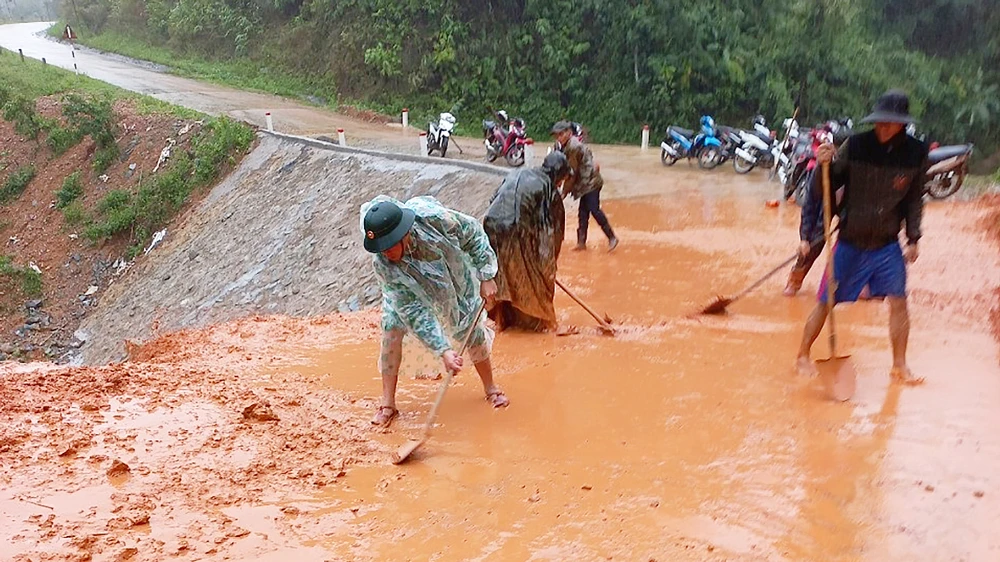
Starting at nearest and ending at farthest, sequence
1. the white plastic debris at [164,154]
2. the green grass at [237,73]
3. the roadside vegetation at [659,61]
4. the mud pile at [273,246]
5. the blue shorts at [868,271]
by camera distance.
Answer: the blue shorts at [868,271] → the mud pile at [273,246] → the white plastic debris at [164,154] → the roadside vegetation at [659,61] → the green grass at [237,73]

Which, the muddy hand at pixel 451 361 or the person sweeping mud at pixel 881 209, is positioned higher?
the person sweeping mud at pixel 881 209

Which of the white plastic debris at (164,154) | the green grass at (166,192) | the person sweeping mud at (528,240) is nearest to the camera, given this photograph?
the person sweeping mud at (528,240)

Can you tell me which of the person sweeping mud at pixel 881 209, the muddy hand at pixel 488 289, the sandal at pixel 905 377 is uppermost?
the person sweeping mud at pixel 881 209

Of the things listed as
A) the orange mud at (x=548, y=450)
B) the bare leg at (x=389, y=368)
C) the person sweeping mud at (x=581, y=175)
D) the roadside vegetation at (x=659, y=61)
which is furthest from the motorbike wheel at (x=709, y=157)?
the bare leg at (x=389, y=368)

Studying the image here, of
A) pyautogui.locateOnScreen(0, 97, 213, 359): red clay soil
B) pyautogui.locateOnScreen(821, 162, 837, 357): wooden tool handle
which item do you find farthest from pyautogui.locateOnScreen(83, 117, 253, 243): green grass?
pyautogui.locateOnScreen(821, 162, 837, 357): wooden tool handle

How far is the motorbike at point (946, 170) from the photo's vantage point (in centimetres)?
959

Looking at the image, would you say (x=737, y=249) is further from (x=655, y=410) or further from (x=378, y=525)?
(x=378, y=525)

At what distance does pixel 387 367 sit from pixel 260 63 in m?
23.5

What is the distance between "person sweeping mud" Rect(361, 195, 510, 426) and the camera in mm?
3994

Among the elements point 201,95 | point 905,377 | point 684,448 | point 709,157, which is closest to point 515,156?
point 709,157

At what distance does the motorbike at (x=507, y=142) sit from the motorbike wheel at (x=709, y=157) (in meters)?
3.10

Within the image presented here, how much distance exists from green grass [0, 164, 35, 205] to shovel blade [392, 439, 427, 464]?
1898 cm

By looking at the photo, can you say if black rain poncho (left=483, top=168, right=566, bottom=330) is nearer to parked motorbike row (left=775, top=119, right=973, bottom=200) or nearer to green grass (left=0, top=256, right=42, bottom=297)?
parked motorbike row (left=775, top=119, right=973, bottom=200)

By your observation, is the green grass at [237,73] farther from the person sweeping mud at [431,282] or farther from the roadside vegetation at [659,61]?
the person sweeping mud at [431,282]
